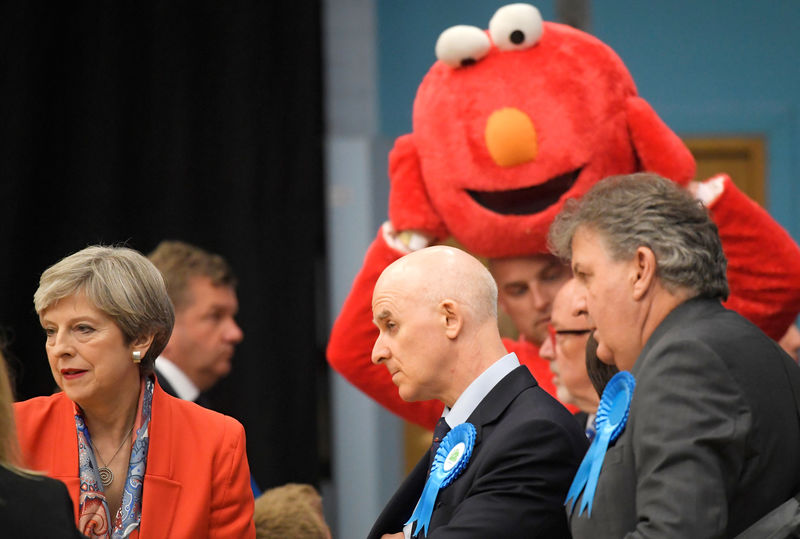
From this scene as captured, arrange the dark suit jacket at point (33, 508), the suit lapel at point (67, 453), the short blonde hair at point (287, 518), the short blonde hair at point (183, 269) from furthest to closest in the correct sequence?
the short blonde hair at point (183, 269), the short blonde hair at point (287, 518), the suit lapel at point (67, 453), the dark suit jacket at point (33, 508)

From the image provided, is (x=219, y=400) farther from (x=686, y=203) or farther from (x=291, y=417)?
(x=686, y=203)

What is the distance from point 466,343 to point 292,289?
Answer: 290 centimetres

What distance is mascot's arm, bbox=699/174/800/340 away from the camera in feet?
9.26

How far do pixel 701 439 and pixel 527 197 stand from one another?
53.0 inches

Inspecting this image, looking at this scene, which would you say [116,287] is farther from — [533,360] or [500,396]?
[533,360]

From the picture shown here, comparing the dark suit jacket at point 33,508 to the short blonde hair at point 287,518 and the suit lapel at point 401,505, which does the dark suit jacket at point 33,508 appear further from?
the short blonde hair at point 287,518

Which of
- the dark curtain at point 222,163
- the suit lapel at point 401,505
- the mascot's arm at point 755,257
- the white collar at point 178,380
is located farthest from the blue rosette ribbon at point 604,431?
the dark curtain at point 222,163

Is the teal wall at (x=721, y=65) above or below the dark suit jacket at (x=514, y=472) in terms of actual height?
above

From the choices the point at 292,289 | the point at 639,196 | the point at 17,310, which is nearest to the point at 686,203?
the point at 639,196

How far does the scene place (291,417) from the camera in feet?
16.0

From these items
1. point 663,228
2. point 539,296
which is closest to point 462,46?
point 539,296

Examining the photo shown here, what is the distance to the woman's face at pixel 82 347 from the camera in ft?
6.97

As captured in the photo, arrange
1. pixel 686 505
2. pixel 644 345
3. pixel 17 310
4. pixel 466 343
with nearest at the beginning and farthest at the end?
1. pixel 686 505
2. pixel 644 345
3. pixel 466 343
4. pixel 17 310

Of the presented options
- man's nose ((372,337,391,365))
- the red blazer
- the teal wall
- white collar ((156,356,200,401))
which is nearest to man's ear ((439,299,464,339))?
man's nose ((372,337,391,365))
